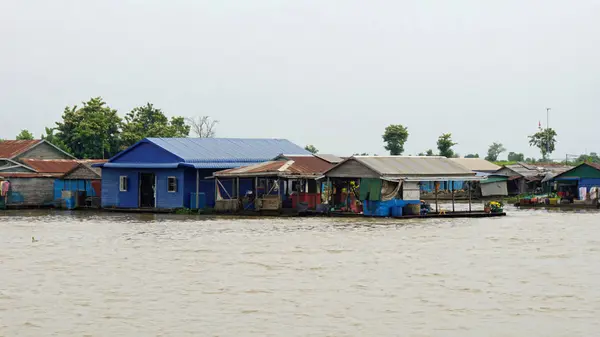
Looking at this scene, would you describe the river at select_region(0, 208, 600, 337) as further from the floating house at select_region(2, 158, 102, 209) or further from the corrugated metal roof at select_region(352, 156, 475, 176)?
the floating house at select_region(2, 158, 102, 209)

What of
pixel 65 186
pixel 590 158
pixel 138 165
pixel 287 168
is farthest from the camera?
pixel 590 158

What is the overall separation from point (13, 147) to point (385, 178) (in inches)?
888

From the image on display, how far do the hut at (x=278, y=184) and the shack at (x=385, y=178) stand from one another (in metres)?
0.83

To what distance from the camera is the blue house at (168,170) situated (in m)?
36.6

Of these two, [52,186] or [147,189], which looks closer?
[147,189]

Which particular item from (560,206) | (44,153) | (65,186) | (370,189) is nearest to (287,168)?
(370,189)

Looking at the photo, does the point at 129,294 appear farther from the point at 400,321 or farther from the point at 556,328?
the point at 556,328

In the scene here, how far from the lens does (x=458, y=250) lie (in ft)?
73.9

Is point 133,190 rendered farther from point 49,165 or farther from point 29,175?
point 49,165

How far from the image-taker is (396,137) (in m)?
69.6

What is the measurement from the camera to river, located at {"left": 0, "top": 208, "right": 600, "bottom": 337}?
13672 millimetres

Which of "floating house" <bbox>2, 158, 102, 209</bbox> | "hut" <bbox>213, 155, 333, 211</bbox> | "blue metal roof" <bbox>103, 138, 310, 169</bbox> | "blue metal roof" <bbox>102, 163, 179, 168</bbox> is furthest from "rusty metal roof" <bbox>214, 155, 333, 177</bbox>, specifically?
"floating house" <bbox>2, 158, 102, 209</bbox>

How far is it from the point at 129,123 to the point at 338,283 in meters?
42.0

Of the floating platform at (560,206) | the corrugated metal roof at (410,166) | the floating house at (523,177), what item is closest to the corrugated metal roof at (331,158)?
the corrugated metal roof at (410,166)
